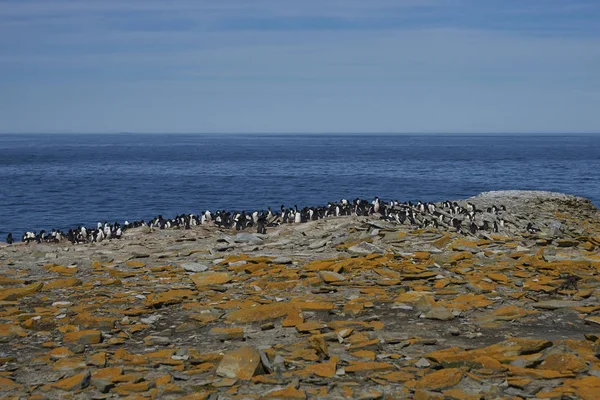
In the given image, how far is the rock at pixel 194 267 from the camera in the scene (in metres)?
13.6

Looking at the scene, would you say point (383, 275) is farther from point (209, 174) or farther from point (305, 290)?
point (209, 174)

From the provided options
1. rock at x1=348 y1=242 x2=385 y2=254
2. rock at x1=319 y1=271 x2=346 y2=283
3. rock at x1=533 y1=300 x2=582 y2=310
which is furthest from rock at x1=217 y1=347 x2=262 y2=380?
rock at x1=348 y1=242 x2=385 y2=254

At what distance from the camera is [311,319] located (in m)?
9.82

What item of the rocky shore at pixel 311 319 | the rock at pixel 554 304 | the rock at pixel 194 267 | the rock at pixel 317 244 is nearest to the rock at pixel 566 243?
the rocky shore at pixel 311 319

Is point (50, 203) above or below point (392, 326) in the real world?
below

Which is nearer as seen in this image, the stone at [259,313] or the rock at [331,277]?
the stone at [259,313]

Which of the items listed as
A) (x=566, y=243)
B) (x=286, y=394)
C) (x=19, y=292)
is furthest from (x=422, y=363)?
(x=566, y=243)

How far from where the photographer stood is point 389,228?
1708 cm

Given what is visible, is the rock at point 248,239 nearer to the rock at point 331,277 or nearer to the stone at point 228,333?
the rock at point 331,277

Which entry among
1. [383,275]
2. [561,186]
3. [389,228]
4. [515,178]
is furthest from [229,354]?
[515,178]

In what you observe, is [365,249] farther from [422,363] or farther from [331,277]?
[422,363]

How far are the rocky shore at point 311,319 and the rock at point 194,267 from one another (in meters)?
0.05

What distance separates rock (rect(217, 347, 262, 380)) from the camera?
24.4 ft

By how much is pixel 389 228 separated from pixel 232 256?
15.9 feet
